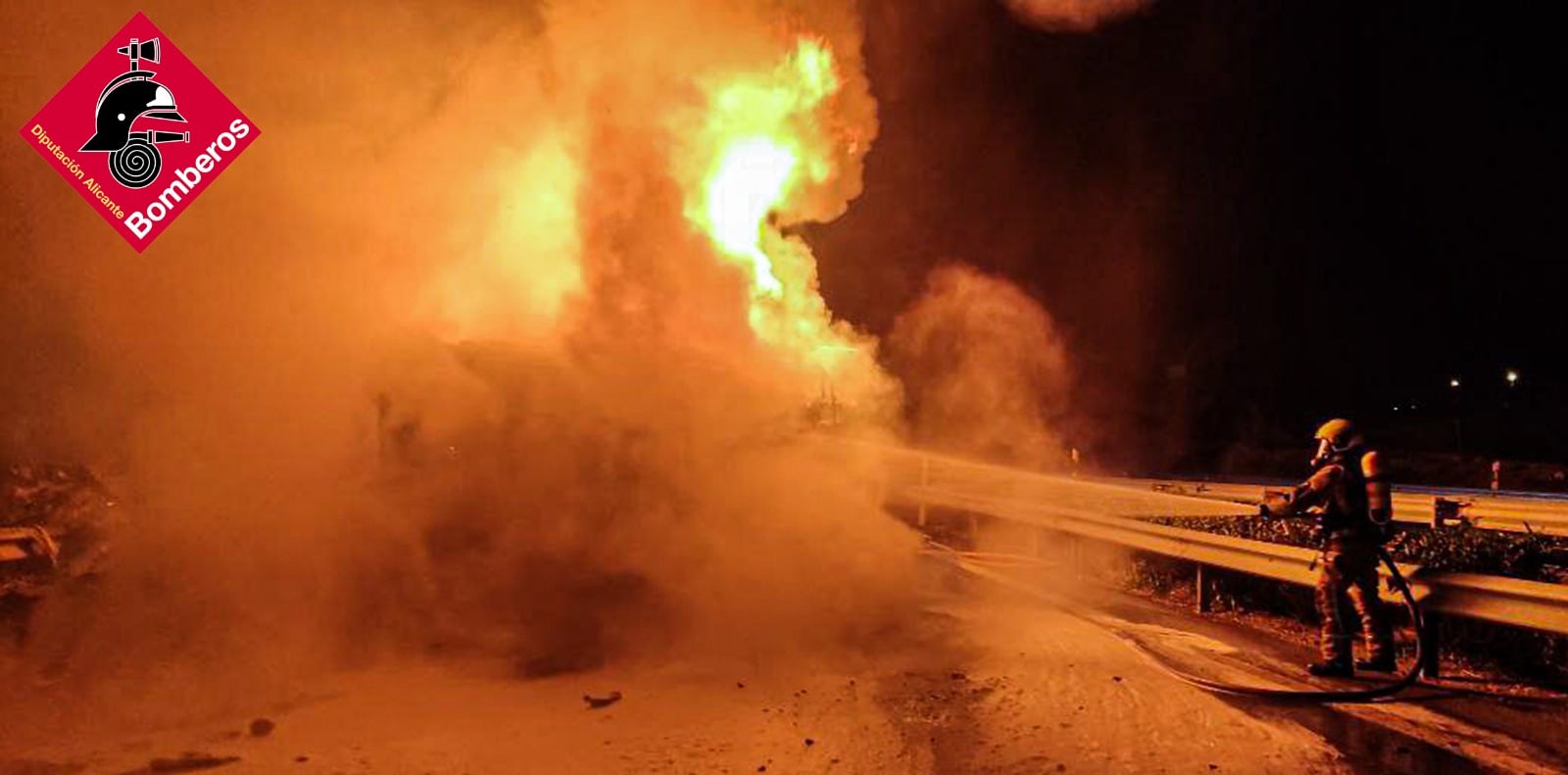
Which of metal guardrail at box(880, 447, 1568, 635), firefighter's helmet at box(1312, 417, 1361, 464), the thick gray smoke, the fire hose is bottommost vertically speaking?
the fire hose

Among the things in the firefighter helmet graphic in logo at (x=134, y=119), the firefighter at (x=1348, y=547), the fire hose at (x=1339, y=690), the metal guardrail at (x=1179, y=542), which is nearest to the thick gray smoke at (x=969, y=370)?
the metal guardrail at (x=1179, y=542)

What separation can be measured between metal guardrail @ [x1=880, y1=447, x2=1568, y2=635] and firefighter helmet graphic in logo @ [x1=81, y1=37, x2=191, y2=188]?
24.8 feet

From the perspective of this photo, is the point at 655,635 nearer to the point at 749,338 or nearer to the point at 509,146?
the point at 749,338

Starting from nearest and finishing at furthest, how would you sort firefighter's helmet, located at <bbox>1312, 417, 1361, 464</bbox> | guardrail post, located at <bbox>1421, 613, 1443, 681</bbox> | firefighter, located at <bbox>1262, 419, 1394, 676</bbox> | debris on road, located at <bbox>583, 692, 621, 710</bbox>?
debris on road, located at <bbox>583, 692, 621, 710</bbox> → guardrail post, located at <bbox>1421, 613, 1443, 681</bbox> → firefighter, located at <bbox>1262, 419, 1394, 676</bbox> → firefighter's helmet, located at <bbox>1312, 417, 1361, 464</bbox>

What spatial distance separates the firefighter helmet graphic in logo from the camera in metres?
6.27

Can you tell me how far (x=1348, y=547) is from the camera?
6.55m

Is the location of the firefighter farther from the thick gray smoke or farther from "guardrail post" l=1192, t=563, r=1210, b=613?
the thick gray smoke

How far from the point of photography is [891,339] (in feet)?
58.1

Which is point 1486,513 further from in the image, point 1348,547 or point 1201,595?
point 1348,547

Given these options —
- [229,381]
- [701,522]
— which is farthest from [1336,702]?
[229,381]

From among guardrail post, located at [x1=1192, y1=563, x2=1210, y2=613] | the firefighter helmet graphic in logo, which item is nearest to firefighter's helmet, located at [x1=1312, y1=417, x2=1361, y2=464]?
guardrail post, located at [x1=1192, y1=563, x2=1210, y2=613]

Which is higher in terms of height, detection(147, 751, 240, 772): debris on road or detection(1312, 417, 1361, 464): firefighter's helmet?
detection(1312, 417, 1361, 464): firefighter's helmet

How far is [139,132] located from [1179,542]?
29.8 ft

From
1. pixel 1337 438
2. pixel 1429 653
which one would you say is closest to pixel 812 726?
pixel 1429 653
